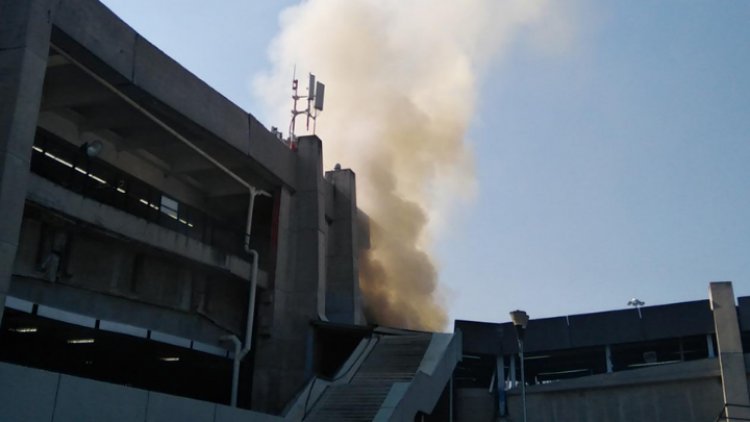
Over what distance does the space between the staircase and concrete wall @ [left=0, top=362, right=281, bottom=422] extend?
593 centimetres

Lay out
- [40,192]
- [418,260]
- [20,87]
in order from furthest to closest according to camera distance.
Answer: [418,260]
[40,192]
[20,87]

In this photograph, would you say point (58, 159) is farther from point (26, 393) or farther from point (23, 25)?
point (26, 393)

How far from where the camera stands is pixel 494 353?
29266 millimetres

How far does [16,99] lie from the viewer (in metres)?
16.1

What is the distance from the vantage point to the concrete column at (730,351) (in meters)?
23.9

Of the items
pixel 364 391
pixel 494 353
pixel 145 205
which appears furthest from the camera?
Result: pixel 494 353

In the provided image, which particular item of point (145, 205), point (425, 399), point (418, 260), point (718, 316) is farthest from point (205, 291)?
point (718, 316)

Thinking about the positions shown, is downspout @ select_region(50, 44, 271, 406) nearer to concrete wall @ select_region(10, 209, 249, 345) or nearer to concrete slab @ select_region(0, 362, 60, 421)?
concrete wall @ select_region(10, 209, 249, 345)

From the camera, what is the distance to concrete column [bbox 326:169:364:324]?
29.0 m

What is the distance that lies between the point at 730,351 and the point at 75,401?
2036 cm

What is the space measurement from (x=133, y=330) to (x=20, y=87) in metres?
8.47

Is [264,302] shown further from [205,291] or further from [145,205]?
[145,205]

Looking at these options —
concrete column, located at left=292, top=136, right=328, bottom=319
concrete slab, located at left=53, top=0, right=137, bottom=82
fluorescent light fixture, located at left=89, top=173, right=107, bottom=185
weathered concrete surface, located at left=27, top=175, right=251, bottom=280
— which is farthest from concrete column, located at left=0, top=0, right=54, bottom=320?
concrete column, located at left=292, top=136, right=328, bottom=319

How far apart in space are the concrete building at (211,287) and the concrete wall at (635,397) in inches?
2.1
